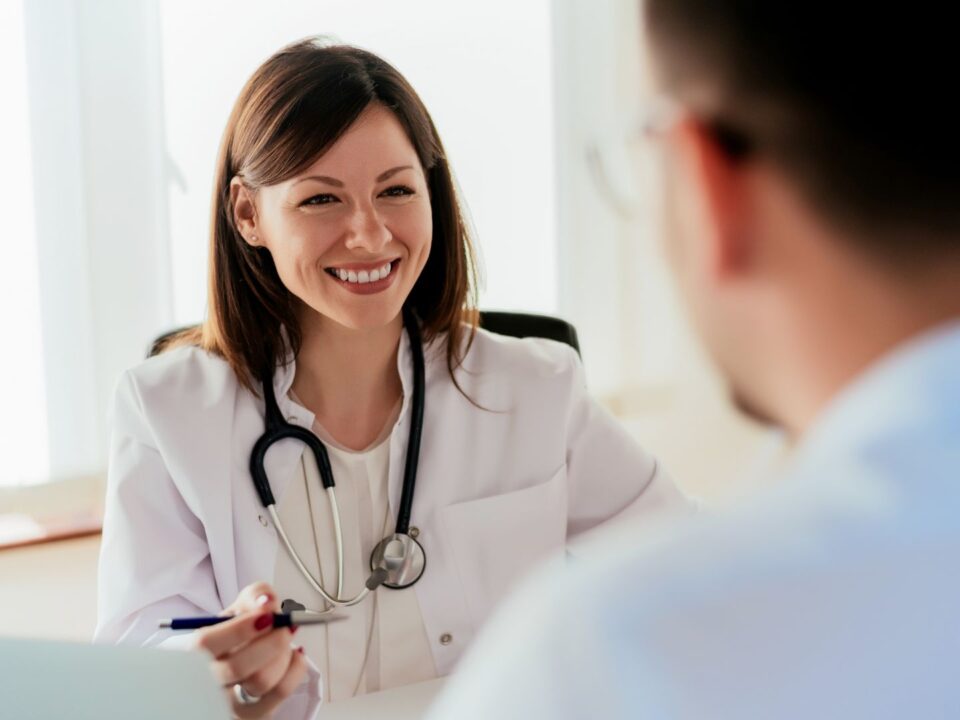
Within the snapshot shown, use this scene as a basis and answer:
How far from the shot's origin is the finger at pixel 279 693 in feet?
3.76

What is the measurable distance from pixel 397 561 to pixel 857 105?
1103mm

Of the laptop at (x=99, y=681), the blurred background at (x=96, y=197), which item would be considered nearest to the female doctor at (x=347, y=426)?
the laptop at (x=99, y=681)

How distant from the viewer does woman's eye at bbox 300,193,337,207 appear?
1555 millimetres

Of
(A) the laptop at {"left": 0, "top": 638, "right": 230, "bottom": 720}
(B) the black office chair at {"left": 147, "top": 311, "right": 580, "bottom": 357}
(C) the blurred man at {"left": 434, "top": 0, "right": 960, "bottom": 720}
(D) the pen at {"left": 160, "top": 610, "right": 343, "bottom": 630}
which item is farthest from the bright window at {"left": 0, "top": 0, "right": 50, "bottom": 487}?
(C) the blurred man at {"left": 434, "top": 0, "right": 960, "bottom": 720}

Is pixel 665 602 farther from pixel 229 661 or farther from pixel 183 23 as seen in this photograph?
pixel 183 23

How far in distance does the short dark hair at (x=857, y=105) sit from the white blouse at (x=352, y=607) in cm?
109

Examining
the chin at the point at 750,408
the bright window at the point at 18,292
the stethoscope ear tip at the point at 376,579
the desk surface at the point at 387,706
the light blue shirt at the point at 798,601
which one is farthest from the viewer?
the bright window at the point at 18,292

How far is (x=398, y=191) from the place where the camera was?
1.59 meters

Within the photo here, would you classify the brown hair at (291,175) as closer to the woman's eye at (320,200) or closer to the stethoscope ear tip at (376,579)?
the woman's eye at (320,200)

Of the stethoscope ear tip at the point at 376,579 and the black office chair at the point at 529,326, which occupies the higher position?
the black office chair at the point at 529,326

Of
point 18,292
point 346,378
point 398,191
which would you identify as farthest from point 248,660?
point 18,292

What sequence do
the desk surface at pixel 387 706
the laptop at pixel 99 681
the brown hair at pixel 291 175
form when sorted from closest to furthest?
the laptop at pixel 99 681
the desk surface at pixel 387 706
the brown hair at pixel 291 175

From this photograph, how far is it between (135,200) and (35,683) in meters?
2.13

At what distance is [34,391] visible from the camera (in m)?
2.75
